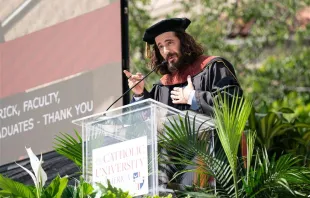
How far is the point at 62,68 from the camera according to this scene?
8516 millimetres

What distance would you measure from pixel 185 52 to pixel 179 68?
0.11 metres

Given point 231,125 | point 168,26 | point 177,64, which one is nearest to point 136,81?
point 177,64

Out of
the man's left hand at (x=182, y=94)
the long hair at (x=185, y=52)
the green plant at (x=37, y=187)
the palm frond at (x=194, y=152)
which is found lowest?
the green plant at (x=37, y=187)

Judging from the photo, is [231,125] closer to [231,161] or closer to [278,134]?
[231,161]

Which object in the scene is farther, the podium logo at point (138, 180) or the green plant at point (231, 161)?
the green plant at point (231, 161)

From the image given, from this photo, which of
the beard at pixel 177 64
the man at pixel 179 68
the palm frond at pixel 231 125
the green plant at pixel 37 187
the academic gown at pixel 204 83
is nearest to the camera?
the green plant at pixel 37 187

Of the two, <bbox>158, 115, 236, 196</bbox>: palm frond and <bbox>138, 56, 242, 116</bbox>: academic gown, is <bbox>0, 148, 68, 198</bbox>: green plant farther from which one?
<bbox>138, 56, 242, 116</bbox>: academic gown

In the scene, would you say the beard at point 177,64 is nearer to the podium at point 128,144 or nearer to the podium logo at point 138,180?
the podium at point 128,144

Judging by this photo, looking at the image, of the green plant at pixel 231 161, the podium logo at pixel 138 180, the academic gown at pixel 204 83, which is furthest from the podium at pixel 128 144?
the academic gown at pixel 204 83

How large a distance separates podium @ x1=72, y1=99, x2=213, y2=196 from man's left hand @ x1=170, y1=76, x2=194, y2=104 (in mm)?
250

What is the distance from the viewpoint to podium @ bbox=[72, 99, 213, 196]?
19.4ft

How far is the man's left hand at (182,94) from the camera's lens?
6.44 meters

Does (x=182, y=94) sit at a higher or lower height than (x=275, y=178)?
higher

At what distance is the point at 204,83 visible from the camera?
670 cm
